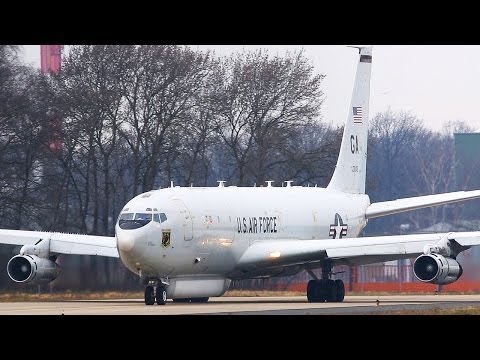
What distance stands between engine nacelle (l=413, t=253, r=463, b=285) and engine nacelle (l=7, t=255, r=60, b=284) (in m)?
12.1

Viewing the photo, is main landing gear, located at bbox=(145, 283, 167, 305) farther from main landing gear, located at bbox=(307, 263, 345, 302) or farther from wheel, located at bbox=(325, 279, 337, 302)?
wheel, located at bbox=(325, 279, 337, 302)

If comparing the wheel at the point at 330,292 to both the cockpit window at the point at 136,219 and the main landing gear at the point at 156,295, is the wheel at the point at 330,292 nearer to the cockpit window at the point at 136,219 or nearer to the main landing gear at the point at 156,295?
the main landing gear at the point at 156,295

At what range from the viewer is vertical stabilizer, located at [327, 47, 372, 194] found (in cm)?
5578

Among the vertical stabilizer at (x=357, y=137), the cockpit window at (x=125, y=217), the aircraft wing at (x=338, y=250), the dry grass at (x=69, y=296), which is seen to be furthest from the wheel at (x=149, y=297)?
the vertical stabilizer at (x=357, y=137)

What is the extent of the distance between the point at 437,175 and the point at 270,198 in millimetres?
50142

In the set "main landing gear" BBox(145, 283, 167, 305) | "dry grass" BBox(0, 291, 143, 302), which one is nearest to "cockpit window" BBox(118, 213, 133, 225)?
"main landing gear" BBox(145, 283, 167, 305)

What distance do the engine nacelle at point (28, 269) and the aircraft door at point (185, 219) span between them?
18.1ft

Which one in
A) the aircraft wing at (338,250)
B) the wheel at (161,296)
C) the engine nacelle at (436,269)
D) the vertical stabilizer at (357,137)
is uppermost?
the vertical stabilizer at (357,137)

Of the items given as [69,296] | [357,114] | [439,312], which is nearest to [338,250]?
[69,296]

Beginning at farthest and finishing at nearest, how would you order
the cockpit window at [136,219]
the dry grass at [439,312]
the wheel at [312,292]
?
the wheel at [312,292] < the cockpit window at [136,219] < the dry grass at [439,312]

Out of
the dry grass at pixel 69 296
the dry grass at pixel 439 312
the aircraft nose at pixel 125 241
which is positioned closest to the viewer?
the dry grass at pixel 439 312

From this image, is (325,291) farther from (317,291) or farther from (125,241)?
(125,241)

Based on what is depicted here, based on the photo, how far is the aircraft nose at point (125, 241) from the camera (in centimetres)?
4100
